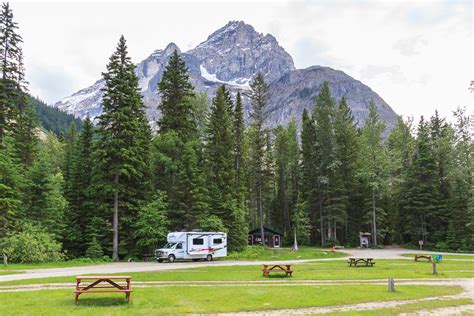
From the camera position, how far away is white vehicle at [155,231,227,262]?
3260 cm

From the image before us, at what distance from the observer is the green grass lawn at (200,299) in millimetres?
11305

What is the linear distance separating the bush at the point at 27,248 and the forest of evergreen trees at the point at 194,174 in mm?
99

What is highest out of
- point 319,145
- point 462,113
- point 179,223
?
point 462,113

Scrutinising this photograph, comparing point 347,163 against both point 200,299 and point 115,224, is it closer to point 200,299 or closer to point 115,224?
point 115,224

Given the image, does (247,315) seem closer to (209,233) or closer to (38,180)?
(209,233)

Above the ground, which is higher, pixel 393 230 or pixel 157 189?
pixel 157 189

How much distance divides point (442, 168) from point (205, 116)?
122 ft

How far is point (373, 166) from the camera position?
55906mm

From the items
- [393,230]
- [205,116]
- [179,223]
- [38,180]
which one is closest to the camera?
[38,180]

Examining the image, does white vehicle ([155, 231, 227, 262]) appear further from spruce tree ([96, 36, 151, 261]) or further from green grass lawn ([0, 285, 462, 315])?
green grass lawn ([0, 285, 462, 315])

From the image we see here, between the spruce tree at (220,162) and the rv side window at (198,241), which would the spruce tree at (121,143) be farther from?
the spruce tree at (220,162)

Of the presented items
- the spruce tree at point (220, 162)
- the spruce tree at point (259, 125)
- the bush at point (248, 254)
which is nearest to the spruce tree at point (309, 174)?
the spruce tree at point (259, 125)

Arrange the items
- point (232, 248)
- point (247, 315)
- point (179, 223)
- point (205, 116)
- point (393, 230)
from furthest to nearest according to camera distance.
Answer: point (393, 230) → point (205, 116) → point (232, 248) → point (179, 223) → point (247, 315)

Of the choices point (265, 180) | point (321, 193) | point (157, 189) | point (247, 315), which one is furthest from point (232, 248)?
point (247, 315)
